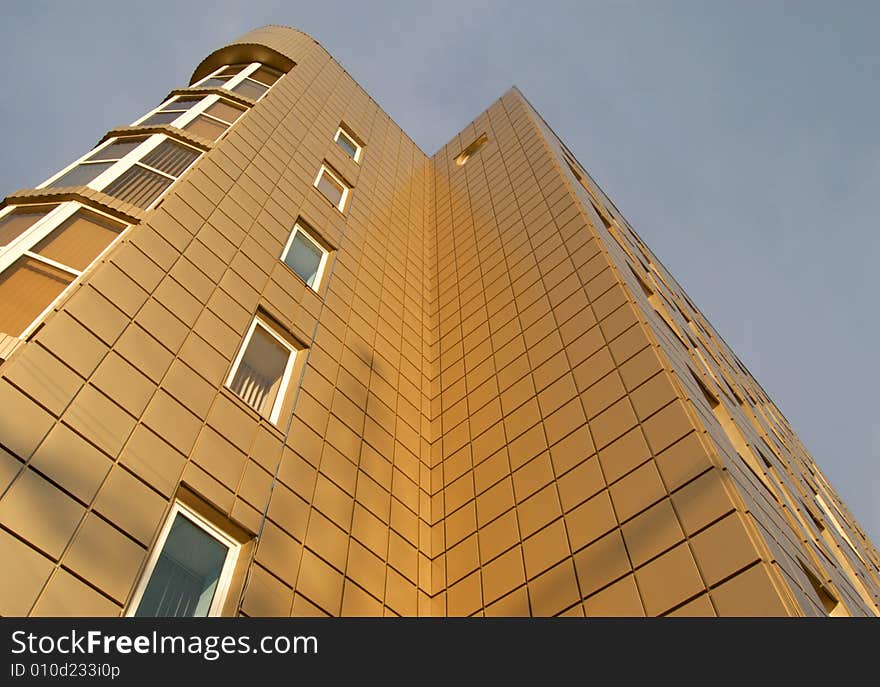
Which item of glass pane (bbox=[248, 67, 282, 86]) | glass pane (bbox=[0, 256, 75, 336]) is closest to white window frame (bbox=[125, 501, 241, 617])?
glass pane (bbox=[0, 256, 75, 336])

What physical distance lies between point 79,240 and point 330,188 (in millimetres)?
7218

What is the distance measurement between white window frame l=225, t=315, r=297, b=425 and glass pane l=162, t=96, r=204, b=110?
7126 mm

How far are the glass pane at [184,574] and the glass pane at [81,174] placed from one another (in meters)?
6.11

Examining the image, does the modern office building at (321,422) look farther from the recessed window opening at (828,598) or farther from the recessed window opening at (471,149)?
the recessed window opening at (471,149)

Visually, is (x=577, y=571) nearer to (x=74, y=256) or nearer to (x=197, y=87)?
(x=74, y=256)

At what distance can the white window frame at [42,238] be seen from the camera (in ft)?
23.2

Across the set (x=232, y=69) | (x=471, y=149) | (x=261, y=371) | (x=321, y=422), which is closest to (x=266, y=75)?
(x=232, y=69)

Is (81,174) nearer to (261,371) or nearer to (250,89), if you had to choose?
(261,371)

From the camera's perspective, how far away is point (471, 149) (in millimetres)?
22562

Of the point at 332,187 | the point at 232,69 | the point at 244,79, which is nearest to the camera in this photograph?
the point at 332,187

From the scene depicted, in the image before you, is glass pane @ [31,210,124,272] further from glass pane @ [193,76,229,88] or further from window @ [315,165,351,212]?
glass pane @ [193,76,229,88]

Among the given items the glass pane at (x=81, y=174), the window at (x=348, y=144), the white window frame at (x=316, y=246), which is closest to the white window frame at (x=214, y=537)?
the white window frame at (x=316, y=246)
